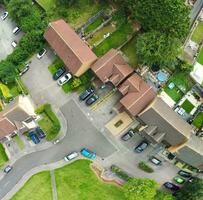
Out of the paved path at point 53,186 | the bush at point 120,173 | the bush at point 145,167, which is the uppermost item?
the paved path at point 53,186

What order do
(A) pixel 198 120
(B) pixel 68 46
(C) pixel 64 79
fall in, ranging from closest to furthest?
1. (B) pixel 68 46
2. (A) pixel 198 120
3. (C) pixel 64 79

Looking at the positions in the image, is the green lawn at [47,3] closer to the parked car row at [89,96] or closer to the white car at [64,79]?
the white car at [64,79]

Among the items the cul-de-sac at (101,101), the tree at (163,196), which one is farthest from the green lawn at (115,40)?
the tree at (163,196)

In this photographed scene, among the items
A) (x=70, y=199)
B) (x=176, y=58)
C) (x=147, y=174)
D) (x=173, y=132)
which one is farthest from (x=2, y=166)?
(x=176, y=58)

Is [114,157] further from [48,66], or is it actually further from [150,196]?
[48,66]

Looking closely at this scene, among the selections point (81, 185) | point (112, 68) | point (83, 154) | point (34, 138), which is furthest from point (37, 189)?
point (112, 68)

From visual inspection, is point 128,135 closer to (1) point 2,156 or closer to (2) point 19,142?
(2) point 19,142
